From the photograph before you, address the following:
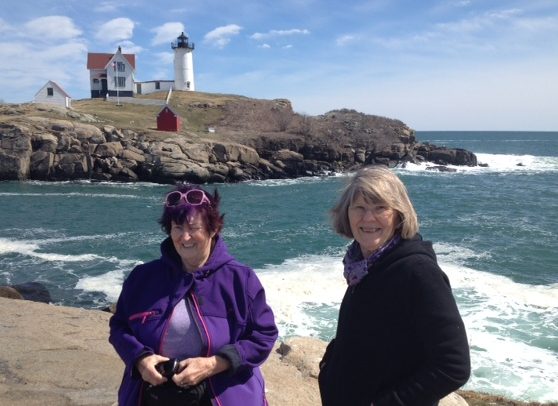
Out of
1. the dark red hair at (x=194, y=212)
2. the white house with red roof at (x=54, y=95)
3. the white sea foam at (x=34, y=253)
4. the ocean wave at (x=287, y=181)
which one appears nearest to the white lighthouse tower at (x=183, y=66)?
the white house with red roof at (x=54, y=95)

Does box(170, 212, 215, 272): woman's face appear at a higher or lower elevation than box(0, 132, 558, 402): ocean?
higher

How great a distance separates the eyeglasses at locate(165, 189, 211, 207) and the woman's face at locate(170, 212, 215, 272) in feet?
0.31

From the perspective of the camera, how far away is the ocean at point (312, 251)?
12.1m

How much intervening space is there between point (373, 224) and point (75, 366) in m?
5.22

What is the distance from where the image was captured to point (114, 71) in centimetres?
7400

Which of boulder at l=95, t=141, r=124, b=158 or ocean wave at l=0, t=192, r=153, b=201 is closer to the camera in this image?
ocean wave at l=0, t=192, r=153, b=201

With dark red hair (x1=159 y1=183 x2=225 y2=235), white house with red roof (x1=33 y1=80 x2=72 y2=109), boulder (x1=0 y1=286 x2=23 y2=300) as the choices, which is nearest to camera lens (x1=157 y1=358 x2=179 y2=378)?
dark red hair (x1=159 y1=183 x2=225 y2=235)

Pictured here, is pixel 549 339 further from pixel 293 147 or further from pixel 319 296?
pixel 293 147

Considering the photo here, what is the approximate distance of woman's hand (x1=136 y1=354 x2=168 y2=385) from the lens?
2908 mm

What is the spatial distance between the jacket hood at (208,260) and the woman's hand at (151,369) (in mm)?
529

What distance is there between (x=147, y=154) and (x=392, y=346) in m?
44.7

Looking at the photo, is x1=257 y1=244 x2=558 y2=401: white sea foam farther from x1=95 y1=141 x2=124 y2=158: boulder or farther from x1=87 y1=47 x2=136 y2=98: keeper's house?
x1=87 y1=47 x2=136 y2=98: keeper's house

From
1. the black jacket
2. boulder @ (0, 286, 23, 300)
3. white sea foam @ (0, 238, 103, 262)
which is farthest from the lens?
white sea foam @ (0, 238, 103, 262)

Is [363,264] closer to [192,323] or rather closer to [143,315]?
[192,323]
